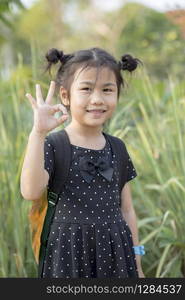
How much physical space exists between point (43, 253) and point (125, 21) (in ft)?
48.4

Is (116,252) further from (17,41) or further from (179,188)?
(17,41)

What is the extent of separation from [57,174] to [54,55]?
0.49 m

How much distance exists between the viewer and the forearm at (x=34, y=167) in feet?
6.23

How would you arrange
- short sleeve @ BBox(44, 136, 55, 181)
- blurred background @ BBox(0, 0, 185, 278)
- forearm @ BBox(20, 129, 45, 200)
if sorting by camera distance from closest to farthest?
1. forearm @ BBox(20, 129, 45, 200)
2. short sleeve @ BBox(44, 136, 55, 181)
3. blurred background @ BBox(0, 0, 185, 278)

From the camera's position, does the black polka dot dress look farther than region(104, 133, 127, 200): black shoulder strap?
No

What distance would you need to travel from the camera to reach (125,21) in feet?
53.5

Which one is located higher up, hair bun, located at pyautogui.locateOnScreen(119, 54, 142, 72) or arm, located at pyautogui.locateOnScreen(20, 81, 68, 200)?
hair bun, located at pyautogui.locateOnScreen(119, 54, 142, 72)

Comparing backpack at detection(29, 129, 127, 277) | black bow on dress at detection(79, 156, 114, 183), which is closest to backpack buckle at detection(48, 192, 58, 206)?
backpack at detection(29, 129, 127, 277)

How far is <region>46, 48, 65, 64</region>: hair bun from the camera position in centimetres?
225

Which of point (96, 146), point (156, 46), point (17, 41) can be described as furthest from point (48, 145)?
point (17, 41)

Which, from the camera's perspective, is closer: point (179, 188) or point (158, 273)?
point (158, 273)

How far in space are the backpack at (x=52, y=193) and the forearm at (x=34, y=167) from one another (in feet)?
0.44

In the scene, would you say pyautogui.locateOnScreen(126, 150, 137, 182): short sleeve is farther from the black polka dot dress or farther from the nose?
the nose

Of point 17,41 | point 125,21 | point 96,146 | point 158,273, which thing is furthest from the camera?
point 17,41
